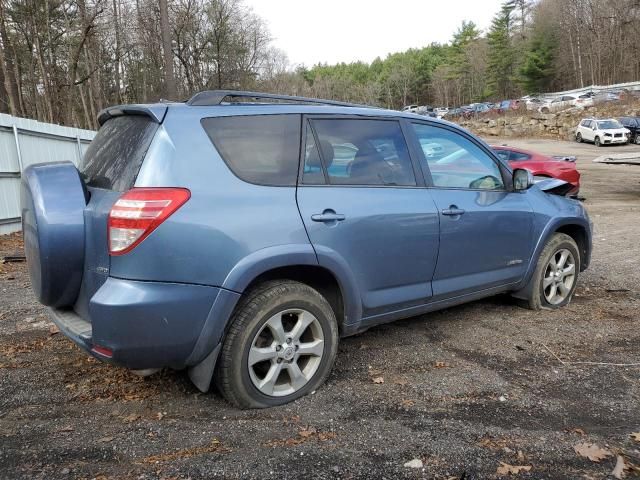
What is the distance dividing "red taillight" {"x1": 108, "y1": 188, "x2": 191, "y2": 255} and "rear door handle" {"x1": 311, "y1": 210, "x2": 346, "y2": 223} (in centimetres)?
81

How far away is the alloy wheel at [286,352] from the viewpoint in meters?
2.95

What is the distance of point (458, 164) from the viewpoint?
4.20 m

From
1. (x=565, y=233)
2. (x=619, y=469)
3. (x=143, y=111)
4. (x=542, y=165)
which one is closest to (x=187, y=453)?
(x=143, y=111)

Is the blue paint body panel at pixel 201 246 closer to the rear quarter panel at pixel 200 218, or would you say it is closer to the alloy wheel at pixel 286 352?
the rear quarter panel at pixel 200 218

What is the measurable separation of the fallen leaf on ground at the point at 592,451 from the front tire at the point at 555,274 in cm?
218

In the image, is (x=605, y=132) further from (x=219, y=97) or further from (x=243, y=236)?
(x=243, y=236)

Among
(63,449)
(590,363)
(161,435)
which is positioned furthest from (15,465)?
(590,363)

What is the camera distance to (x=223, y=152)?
2.88 meters

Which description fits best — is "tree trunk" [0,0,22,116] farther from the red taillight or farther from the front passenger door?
the red taillight

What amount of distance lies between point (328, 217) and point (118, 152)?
1.26m

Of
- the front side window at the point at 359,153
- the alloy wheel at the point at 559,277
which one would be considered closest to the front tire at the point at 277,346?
the front side window at the point at 359,153

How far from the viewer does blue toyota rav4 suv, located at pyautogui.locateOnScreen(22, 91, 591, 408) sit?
8.59 feet

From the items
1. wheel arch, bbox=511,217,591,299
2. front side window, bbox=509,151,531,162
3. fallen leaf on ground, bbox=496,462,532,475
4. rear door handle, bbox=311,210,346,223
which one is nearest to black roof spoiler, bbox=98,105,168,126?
rear door handle, bbox=311,210,346,223

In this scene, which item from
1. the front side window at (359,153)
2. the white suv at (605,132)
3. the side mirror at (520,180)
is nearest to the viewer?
the front side window at (359,153)
